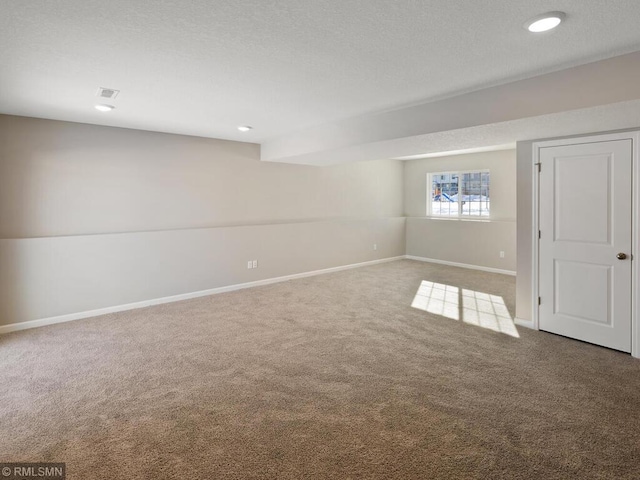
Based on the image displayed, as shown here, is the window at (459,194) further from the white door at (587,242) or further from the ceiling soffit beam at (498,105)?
the white door at (587,242)

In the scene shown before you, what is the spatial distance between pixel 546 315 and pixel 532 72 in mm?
2541

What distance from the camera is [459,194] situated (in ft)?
26.9

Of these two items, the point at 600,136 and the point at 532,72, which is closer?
the point at 532,72

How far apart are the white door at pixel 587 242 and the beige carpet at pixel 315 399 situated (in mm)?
247

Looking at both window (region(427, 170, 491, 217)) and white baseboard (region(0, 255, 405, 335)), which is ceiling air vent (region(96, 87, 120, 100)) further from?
window (region(427, 170, 491, 217))

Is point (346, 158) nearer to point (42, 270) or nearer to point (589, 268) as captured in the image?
point (589, 268)

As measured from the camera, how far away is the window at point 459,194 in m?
7.76

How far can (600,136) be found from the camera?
Answer: 3.45 metres

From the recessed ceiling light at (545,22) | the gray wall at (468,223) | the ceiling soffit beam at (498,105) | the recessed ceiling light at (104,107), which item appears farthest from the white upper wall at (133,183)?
the recessed ceiling light at (545,22)

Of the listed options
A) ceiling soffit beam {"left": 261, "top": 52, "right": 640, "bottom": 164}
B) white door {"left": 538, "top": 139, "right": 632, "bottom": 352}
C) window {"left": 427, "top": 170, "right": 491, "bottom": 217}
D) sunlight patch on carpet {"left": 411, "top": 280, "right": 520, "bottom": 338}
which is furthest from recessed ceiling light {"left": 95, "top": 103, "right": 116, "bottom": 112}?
window {"left": 427, "top": 170, "right": 491, "bottom": 217}

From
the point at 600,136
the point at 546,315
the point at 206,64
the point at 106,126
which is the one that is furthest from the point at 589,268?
the point at 106,126

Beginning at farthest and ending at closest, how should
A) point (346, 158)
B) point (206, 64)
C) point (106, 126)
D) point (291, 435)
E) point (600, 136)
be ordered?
1. point (346, 158)
2. point (106, 126)
3. point (600, 136)
4. point (206, 64)
5. point (291, 435)

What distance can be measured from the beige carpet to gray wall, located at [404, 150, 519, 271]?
324 centimetres

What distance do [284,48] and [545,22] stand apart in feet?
5.12
